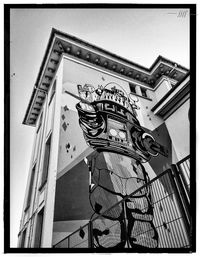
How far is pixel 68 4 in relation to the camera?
4.45 meters

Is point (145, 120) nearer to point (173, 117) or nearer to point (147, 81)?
point (173, 117)

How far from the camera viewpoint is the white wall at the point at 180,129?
8492 millimetres

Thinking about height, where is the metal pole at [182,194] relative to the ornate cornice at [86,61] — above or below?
below

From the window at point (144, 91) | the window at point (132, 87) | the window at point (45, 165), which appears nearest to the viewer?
the window at point (45, 165)

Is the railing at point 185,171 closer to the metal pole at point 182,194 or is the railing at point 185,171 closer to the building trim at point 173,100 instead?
the metal pole at point 182,194

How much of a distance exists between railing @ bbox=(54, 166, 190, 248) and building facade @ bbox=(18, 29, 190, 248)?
26 millimetres

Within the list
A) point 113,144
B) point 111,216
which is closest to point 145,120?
point 113,144

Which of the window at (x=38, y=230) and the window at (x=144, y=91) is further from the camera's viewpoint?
the window at (x=144, y=91)

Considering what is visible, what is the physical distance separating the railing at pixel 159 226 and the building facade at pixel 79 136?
3cm

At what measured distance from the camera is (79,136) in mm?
7559

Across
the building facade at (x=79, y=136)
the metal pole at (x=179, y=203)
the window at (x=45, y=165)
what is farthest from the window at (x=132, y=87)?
the metal pole at (x=179, y=203)

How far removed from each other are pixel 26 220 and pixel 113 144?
413 centimetres

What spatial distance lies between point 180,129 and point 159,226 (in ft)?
14.3

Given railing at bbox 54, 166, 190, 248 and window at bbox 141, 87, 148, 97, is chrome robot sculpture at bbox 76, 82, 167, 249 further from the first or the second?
window at bbox 141, 87, 148, 97
